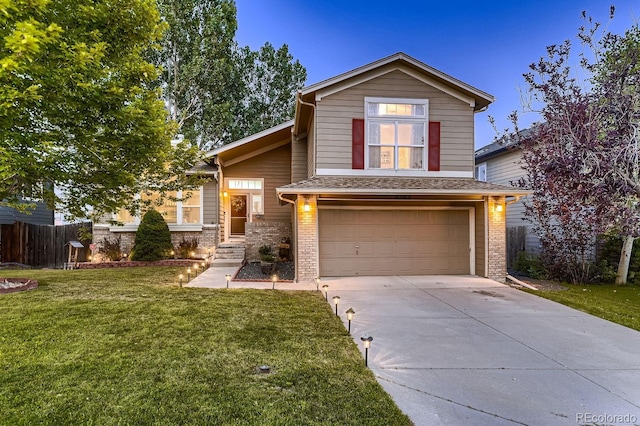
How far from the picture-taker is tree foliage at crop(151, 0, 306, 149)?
58.8 ft

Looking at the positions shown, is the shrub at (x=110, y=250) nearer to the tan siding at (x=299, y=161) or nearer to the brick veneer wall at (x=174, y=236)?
the brick veneer wall at (x=174, y=236)

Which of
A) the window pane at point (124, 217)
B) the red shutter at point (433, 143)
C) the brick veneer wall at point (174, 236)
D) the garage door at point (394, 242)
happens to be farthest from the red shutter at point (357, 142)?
the window pane at point (124, 217)

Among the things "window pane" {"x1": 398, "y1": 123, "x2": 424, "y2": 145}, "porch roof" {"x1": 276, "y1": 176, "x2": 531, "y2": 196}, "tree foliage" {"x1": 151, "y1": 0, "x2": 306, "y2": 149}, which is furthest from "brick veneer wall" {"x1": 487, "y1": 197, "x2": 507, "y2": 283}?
"tree foliage" {"x1": 151, "y1": 0, "x2": 306, "y2": 149}

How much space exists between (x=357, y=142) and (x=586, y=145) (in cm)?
Answer: 521

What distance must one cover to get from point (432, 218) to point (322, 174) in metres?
3.63

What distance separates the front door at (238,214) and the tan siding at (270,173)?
45.1 inches

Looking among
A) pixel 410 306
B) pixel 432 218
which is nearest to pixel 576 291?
pixel 432 218

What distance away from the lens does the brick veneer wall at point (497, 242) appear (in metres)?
9.36

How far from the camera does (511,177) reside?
14.2 m

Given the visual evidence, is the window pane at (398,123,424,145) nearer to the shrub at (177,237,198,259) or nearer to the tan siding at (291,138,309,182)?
the tan siding at (291,138,309,182)

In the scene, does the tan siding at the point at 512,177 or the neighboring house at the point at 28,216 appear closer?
the tan siding at the point at 512,177

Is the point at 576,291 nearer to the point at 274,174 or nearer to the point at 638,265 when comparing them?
the point at 638,265

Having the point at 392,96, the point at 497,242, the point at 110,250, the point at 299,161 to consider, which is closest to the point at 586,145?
the point at 497,242

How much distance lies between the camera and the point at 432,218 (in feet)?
33.1
